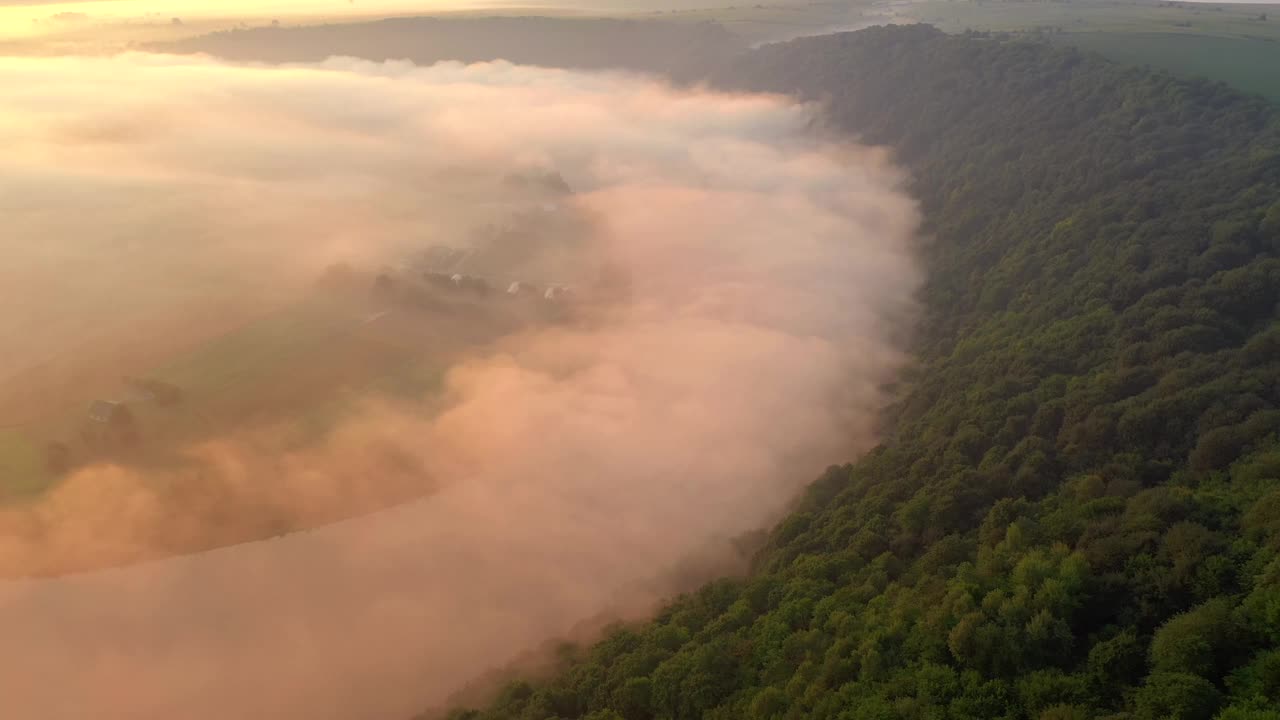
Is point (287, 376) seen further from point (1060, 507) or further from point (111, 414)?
point (1060, 507)

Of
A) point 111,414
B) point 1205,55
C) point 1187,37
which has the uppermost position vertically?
point 1187,37

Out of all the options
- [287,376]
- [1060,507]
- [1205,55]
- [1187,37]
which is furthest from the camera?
[1187,37]

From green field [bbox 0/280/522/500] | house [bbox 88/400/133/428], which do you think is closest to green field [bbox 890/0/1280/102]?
green field [bbox 0/280/522/500]

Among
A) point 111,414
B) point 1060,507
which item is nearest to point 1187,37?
point 1060,507

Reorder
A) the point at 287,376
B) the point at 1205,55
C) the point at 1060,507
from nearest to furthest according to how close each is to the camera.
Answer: the point at 1060,507
the point at 287,376
the point at 1205,55

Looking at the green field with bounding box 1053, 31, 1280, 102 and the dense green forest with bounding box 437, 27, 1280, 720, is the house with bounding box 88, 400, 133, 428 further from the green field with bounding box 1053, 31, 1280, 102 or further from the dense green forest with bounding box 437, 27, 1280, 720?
the green field with bounding box 1053, 31, 1280, 102

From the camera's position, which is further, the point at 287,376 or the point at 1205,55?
the point at 1205,55

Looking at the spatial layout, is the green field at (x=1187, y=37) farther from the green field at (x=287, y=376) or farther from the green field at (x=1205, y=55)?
the green field at (x=287, y=376)

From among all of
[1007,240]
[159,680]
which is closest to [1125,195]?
[1007,240]

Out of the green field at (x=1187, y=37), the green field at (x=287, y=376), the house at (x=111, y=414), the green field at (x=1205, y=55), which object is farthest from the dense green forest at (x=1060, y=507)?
the house at (x=111, y=414)
